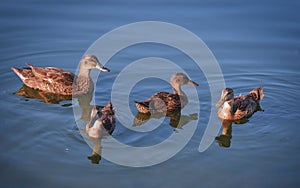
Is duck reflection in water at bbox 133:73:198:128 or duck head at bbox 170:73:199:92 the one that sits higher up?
duck head at bbox 170:73:199:92

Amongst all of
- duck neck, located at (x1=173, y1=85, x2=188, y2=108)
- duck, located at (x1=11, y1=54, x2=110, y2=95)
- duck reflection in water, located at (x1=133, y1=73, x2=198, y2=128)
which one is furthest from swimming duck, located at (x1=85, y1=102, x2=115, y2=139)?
duck, located at (x1=11, y1=54, x2=110, y2=95)

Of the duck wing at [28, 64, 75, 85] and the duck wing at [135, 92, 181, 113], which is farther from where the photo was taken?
the duck wing at [28, 64, 75, 85]

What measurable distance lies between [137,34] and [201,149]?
5678 mm

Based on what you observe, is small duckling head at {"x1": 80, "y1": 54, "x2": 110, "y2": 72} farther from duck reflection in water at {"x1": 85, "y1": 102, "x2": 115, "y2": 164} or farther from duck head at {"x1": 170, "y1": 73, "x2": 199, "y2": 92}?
duck reflection in water at {"x1": 85, "y1": 102, "x2": 115, "y2": 164}

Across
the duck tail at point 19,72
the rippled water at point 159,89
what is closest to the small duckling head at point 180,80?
the rippled water at point 159,89

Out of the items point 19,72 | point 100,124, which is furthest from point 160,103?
point 19,72

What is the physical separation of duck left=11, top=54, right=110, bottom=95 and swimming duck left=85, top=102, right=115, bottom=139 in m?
2.01

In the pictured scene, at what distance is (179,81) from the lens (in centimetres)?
1084

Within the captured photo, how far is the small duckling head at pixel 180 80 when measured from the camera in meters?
10.8

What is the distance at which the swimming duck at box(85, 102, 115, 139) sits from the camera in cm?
900

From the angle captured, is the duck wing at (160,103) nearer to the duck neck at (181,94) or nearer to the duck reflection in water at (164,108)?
the duck reflection in water at (164,108)

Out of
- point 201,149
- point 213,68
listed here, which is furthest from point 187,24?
point 201,149

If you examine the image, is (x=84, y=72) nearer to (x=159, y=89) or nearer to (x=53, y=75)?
(x=53, y=75)

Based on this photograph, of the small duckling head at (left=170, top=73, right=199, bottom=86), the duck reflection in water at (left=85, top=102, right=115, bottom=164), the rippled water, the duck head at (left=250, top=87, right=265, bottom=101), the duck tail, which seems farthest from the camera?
the duck tail
